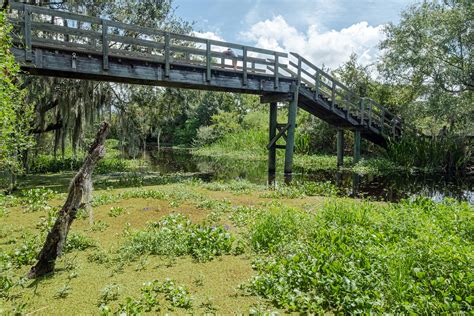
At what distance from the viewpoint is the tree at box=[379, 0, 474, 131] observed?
57.3ft

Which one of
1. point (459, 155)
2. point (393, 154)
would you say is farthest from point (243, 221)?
point (459, 155)

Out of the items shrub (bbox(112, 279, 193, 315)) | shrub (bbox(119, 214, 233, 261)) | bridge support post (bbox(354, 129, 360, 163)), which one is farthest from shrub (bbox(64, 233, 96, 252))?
bridge support post (bbox(354, 129, 360, 163))

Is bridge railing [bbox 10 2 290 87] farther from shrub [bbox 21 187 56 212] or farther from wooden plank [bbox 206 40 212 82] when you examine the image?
shrub [bbox 21 187 56 212]

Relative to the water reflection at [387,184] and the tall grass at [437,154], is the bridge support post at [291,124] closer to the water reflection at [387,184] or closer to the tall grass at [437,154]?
the water reflection at [387,184]

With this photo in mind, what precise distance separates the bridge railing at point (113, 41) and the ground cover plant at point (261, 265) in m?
4.60

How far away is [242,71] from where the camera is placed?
14938 mm

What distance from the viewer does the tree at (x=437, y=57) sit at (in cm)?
1747

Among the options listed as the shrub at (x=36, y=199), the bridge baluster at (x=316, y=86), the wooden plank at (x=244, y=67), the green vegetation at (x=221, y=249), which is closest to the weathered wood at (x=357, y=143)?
the bridge baluster at (x=316, y=86)

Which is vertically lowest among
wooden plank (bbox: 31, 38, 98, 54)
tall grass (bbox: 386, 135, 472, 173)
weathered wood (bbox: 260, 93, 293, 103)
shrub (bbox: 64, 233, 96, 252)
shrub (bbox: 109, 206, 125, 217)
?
shrub (bbox: 64, 233, 96, 252)

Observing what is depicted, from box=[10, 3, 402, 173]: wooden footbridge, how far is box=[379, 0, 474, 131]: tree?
2.83 m

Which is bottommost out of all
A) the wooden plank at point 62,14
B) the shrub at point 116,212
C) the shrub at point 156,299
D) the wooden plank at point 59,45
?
the shrub at point 156,299

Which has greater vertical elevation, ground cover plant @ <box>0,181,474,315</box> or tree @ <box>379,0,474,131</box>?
tree @ <box>379,0,474,131</box>

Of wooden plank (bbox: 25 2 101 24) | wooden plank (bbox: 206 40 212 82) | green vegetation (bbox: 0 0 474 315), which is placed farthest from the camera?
wooden plank (bbox: 206 40 212 82)

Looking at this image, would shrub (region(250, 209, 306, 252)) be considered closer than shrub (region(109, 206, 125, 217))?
Yes
